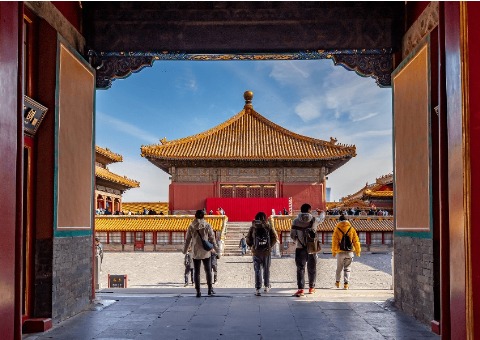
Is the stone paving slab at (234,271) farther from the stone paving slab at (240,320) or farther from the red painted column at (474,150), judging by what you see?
the red painted column at (474,150)

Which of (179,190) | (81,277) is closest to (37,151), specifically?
(81,277)

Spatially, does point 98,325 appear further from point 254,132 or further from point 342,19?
point 254,132

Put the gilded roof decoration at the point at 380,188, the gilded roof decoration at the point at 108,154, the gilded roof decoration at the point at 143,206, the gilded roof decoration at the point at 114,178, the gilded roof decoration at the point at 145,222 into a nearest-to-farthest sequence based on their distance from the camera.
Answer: the gilded roof decoration at the point at 145,222, the gilded roof decoration at the point at 114,178, the gilded roof decoration at the point at 108,154, the gilded roof decoration at the point at 380,188, the gilded roof decoration at the point at 143,206

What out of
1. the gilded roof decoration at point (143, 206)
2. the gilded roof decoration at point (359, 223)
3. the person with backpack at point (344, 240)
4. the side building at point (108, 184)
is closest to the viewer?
the person with backpack at point (344, 240)

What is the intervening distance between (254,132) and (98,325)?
2913cm

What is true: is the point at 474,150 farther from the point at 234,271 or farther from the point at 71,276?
the point at 234,271

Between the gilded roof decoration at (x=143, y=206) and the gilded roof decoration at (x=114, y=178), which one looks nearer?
the gilded roof decoration at (x=114, y=178)

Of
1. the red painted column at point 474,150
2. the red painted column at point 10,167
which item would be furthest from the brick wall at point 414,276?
the red painted column at point 10,167

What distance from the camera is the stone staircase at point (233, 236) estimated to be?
A: 25609mm

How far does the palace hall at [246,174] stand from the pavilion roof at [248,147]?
0.06 metres

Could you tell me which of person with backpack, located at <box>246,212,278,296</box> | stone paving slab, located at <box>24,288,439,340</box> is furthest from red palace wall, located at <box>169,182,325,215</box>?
stone paving slab, located at <box>24,288,439,340</box>

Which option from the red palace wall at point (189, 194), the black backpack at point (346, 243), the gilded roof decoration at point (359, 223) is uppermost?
the red palace wall at point (189, 194)

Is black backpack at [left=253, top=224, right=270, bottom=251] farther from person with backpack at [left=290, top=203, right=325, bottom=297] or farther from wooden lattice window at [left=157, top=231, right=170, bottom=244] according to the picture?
wooden lattice window at [left=157, top=231, right=170, bottom=244]

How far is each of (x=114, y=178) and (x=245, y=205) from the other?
9406 millimetres
